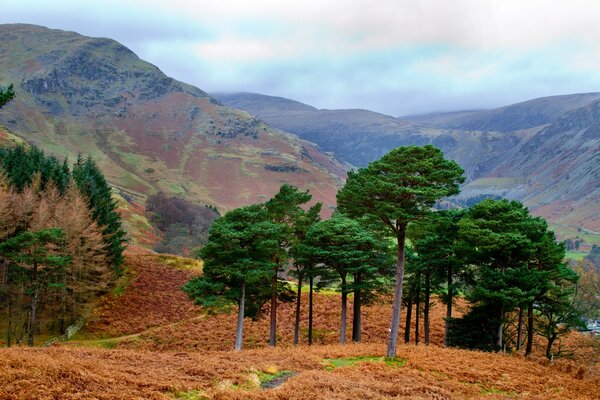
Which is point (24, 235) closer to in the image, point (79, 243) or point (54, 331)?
point (79, 243)

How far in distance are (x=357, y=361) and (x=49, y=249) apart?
3331 centimetres

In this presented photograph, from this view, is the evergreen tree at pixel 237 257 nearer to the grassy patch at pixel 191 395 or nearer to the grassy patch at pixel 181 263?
the grassy patch at pixel 191 395

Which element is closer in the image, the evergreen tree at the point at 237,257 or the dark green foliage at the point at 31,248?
the evergreen tree at the point at 237,257

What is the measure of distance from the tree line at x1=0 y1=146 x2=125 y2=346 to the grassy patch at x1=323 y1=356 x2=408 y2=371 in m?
23.9

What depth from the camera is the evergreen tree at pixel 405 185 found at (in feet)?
82.0

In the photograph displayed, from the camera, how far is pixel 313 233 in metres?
36.2

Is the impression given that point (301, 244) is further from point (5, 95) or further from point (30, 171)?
point (30, 171)

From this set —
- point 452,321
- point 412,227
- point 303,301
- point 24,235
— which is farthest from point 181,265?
point 412,227

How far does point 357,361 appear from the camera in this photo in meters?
25.2

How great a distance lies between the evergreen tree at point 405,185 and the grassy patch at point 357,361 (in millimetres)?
568

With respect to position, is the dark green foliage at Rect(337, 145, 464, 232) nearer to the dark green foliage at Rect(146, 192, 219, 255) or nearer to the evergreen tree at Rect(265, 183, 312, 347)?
the evergreen tree at Rect(265, 183, 312, 347)

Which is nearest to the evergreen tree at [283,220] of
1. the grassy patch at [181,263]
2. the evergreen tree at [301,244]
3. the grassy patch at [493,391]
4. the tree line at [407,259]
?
the tree line at [407,259]

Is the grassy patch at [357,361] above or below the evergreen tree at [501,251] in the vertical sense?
below

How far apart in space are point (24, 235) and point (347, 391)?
96.3 ft
